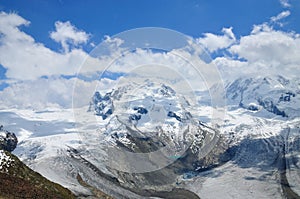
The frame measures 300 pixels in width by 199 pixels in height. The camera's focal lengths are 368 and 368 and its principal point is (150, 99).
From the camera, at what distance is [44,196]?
46.2 metres

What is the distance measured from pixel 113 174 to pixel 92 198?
10514 cm

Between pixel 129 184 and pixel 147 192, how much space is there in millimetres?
10759

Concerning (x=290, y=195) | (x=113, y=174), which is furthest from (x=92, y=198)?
(x=290, y=195)

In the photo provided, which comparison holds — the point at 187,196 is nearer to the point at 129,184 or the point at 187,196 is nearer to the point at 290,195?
the point at 129,184

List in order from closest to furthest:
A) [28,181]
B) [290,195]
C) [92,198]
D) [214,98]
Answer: [214,98], [28,181], [92,198], [290,195]

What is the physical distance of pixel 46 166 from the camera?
147 metres

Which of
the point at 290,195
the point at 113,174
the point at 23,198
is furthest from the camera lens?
the point at 290,195

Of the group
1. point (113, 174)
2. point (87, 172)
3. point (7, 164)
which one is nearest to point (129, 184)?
point (113, 174)

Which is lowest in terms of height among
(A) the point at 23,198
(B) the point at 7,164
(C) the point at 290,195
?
(A) the point at 23,198

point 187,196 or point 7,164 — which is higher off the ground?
point 187,196

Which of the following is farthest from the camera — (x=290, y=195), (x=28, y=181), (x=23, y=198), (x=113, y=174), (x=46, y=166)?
(x=290, y=195)

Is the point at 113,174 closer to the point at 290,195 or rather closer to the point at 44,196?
the point at 290,195

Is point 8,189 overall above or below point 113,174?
below

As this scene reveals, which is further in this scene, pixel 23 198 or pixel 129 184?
pixel 129 184
